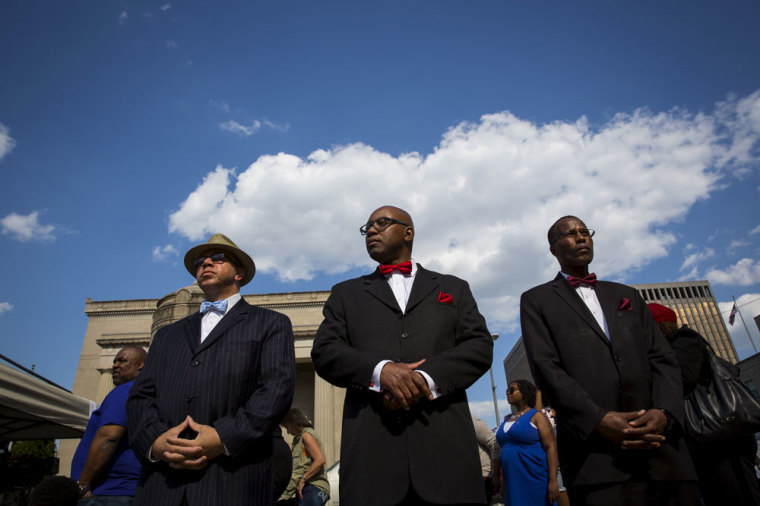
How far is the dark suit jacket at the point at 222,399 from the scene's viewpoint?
2.55 meters

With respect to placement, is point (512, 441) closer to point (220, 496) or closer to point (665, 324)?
point (665, 324)

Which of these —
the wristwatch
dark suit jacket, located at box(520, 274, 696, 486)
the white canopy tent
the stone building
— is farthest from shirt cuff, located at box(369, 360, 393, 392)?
the stone building

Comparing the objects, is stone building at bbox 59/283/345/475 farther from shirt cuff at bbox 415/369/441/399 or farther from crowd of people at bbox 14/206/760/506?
shirt cuff at bbox 415/369/441/399

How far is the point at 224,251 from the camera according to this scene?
12.4 ft

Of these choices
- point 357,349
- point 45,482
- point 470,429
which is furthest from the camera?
point 45,482

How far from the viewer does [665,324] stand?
13.8 ft

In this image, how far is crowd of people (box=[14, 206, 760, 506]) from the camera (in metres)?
2.46

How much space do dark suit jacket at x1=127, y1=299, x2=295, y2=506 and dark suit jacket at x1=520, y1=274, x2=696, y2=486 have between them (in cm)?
173

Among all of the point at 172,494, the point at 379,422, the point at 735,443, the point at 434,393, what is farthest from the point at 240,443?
the point at 735,443

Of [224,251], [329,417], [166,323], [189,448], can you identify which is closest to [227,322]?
[224,251]

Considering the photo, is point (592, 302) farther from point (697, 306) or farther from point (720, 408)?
point (697, 306)

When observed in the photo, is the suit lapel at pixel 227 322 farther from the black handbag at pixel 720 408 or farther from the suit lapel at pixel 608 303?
the black handbag at pixel 720 408

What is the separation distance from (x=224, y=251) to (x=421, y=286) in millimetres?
1767

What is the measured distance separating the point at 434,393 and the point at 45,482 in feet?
12.4
